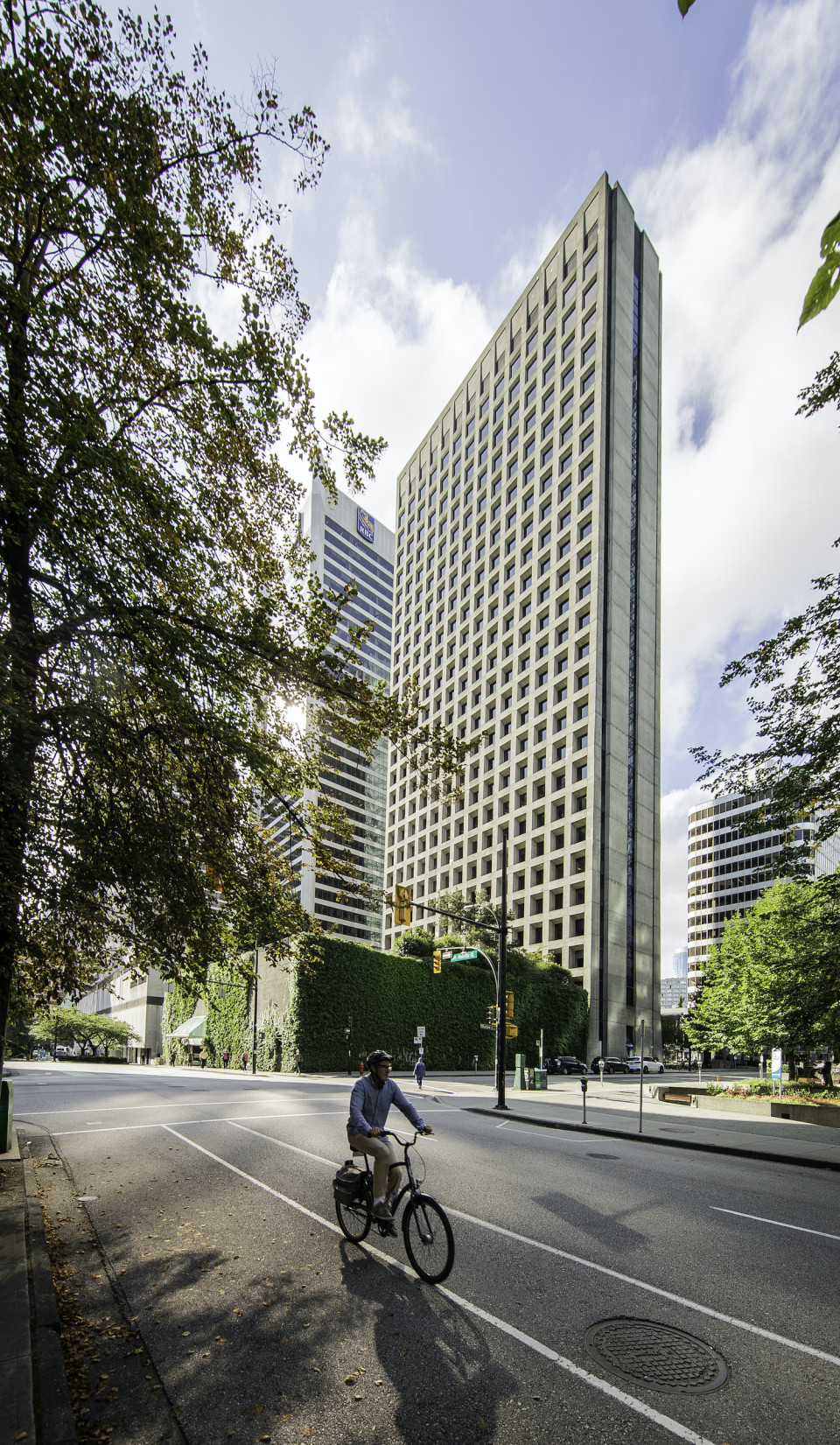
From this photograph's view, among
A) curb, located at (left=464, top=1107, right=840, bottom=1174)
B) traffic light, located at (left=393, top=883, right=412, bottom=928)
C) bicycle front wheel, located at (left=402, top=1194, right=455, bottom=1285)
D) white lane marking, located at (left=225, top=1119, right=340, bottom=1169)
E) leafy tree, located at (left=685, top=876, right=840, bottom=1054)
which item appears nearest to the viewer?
bicycle front wheel, located at (left=402, top=1194, right=455, bottom=1285)

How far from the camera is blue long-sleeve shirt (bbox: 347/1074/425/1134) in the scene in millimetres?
7125

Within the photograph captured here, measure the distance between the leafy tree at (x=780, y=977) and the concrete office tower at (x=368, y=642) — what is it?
8645cm

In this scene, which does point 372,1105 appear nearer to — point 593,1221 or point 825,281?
point 593,1221

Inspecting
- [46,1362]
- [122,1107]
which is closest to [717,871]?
[122,1107]

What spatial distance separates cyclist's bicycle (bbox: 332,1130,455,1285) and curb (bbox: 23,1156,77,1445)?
8.54 ft

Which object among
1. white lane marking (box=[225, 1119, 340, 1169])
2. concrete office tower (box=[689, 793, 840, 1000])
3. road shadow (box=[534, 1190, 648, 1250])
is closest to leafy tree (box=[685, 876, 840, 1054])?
road shadow (box=[534, 1190, 648, 1250])

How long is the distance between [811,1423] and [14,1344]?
188 inches

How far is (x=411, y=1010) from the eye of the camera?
148 ft

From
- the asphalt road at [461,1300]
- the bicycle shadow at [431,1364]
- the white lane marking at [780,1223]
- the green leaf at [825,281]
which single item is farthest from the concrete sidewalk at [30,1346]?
the white lane marking at [780,1223]

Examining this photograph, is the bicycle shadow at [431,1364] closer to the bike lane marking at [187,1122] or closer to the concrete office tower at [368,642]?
the bike lane marking at [187,1122]

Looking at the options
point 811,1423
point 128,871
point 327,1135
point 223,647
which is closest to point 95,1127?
point 327,1135

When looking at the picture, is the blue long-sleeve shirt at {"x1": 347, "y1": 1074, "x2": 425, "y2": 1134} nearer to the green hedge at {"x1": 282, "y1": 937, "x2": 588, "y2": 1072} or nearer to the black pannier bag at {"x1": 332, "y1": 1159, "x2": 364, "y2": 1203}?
the black pannier bag at {"x1": 332, "y1": 1159, "x2": 364, "y2": 1203}

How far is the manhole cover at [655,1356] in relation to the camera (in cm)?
461

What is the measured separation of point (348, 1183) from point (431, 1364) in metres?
2.58
